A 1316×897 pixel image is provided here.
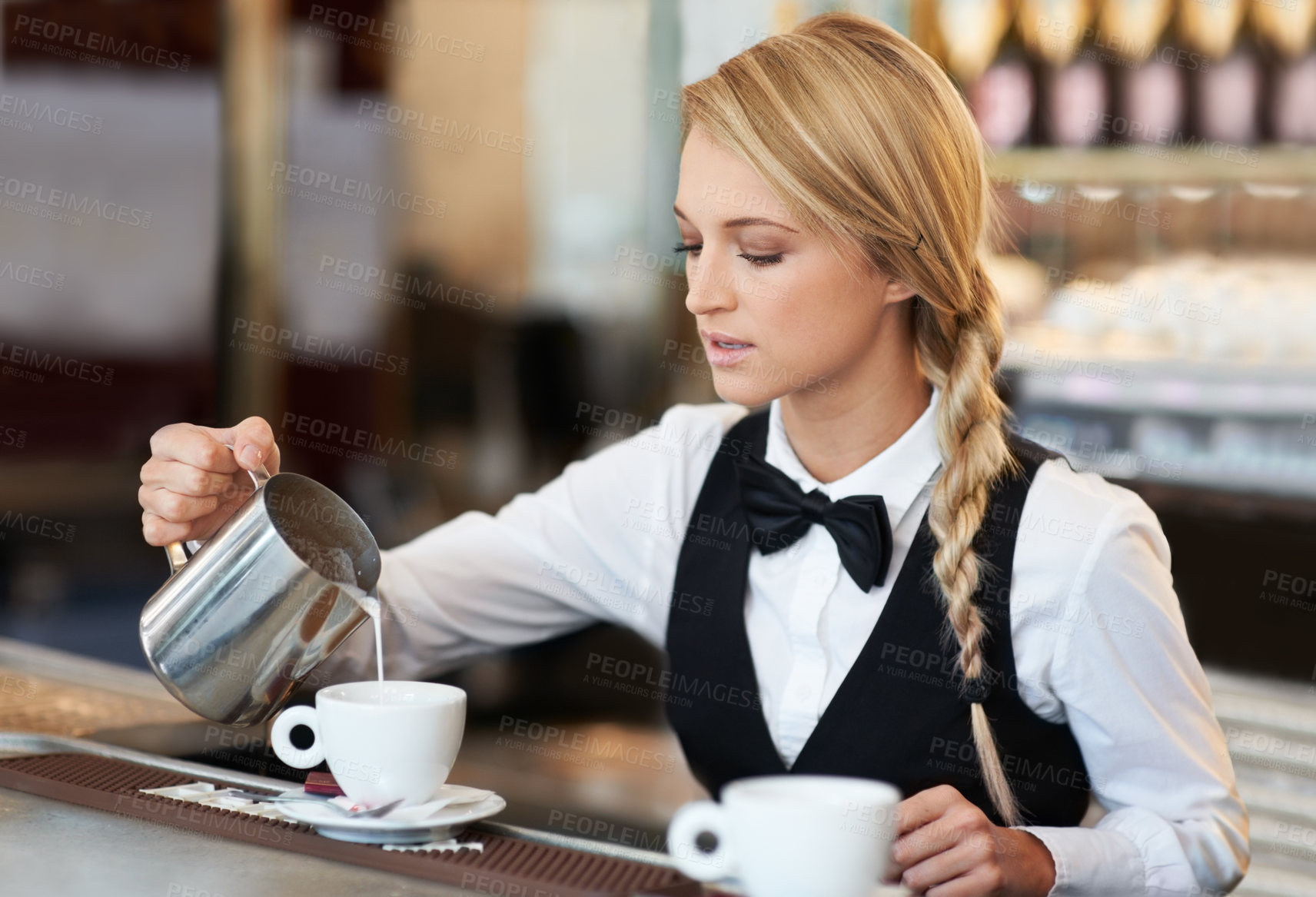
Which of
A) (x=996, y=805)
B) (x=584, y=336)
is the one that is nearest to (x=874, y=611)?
(x=996, y=805)

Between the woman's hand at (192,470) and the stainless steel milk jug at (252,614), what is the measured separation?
152mm

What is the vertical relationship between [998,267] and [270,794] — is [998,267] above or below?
above

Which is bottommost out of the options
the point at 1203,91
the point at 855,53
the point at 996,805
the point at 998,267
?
the point at 996,805

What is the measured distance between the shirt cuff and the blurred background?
2.81 ft

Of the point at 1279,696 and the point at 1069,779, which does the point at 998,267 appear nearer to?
the point at 1279,696

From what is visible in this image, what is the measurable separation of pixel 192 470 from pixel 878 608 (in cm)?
71

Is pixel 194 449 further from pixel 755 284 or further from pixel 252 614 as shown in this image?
pixel 755 284

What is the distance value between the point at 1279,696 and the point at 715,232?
1961 millimetres

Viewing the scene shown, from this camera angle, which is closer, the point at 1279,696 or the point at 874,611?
the point at 874,611

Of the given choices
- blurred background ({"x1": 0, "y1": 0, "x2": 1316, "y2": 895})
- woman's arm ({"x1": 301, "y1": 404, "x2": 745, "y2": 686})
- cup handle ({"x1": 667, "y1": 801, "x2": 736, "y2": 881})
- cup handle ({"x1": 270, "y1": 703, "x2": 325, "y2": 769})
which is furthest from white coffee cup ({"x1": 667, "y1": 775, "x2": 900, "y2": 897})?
blurred background ({"x1": 0, "y1": 0, "x2": 1316, "y2": 895})

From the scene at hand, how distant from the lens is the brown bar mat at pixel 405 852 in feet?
3.04

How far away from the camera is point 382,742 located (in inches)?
38.9

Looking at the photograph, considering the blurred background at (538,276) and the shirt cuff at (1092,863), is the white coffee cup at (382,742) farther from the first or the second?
the blurred background at (538,276)

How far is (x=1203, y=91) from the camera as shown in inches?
114
